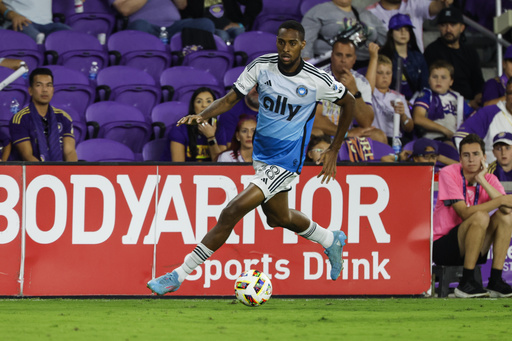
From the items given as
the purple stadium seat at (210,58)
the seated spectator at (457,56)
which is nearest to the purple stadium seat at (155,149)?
the purple stadium seat at (210,58)

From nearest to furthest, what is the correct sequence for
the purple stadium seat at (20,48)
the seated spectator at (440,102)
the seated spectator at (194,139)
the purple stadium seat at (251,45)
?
the seated spectator at (194,139), the purple stadium seat at (20,48), the seated spectator at (440,102), the purple stadium seat at (251,45)

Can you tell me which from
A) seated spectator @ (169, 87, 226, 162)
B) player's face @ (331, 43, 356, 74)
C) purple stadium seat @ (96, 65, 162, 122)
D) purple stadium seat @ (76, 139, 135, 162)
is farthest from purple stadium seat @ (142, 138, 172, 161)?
player's face @ (331, 43, 356, 74)

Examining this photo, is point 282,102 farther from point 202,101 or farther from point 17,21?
point 17,21

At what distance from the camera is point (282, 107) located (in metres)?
6.55

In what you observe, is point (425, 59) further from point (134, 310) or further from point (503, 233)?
point (134, 310)

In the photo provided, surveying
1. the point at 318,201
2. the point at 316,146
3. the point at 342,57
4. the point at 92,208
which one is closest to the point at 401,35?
the point at 342,57

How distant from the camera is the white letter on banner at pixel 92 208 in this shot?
7492mm

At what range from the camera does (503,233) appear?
7.84m

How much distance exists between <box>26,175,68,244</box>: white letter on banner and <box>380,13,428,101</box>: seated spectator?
5550 millimetres

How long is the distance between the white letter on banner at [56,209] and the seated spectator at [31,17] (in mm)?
4203

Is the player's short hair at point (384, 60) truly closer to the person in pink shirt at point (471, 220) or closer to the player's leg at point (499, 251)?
the person in pink shirt at point (471, 220)

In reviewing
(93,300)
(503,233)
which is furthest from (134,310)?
(503,233)

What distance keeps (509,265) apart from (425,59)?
4.24m

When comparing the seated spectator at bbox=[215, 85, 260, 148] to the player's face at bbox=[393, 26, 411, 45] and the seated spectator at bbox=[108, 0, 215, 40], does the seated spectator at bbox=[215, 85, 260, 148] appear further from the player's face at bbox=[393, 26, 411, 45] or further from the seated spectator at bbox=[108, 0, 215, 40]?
the player's face at bbox=[393, 26, 411, 45]
